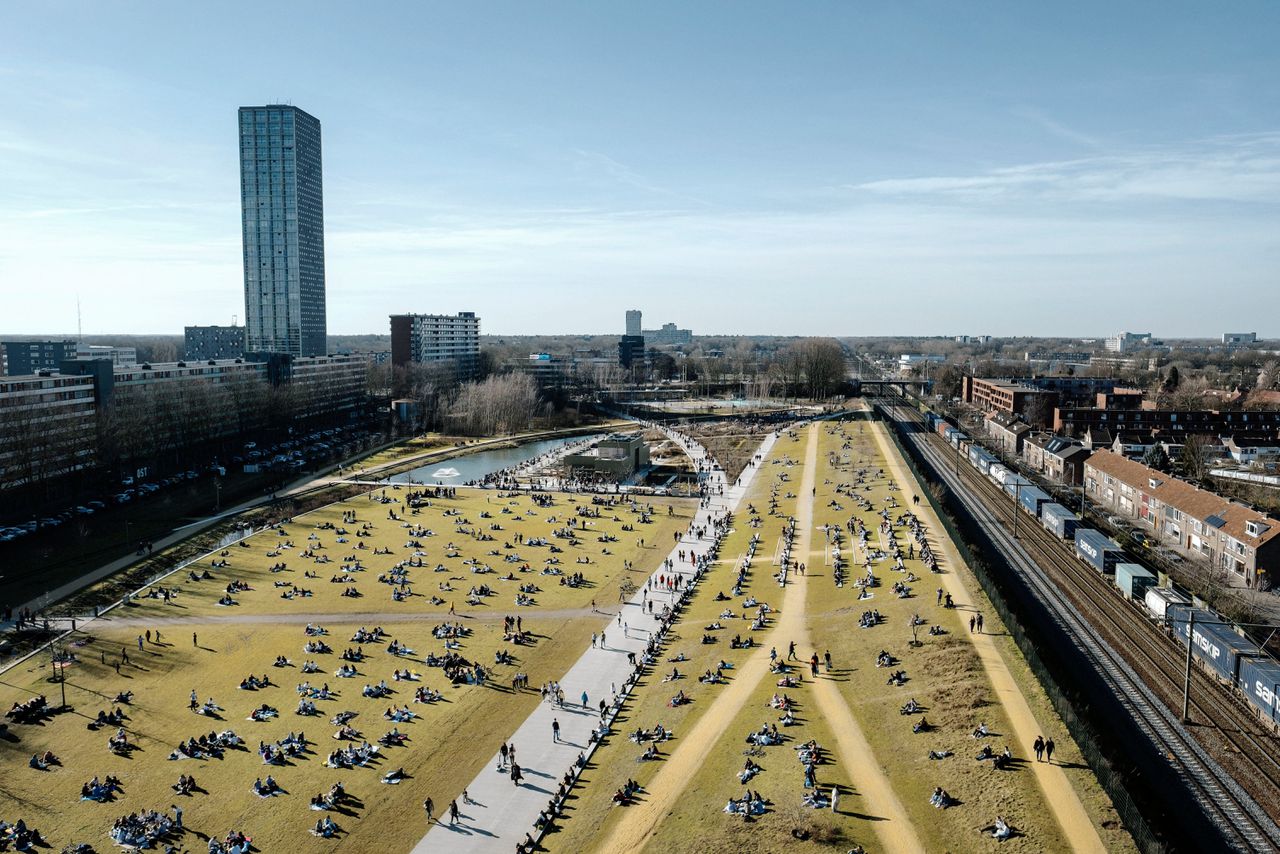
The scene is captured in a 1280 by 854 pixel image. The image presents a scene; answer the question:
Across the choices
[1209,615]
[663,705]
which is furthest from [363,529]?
[1209,615]

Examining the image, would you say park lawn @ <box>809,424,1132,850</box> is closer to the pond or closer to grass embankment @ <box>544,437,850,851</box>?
grass embankment @ <box>544,437,850,851</box>

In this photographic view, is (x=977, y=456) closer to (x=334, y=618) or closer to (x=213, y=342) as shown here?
(x=334, y=618)

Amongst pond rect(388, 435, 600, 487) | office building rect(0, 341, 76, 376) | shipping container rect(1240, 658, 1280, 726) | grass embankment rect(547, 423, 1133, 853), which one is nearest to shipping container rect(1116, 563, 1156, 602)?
shipping container rect(1240, 658, 1280, 726)

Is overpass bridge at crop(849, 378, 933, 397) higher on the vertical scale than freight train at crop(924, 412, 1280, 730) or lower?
higher

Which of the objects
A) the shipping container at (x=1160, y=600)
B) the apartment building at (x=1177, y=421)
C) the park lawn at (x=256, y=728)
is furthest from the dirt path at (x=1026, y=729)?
the apartment building at (x=1177, y=421)

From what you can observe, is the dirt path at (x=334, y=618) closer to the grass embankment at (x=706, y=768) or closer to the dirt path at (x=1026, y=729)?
the grass embankment at (x=706, y=768)

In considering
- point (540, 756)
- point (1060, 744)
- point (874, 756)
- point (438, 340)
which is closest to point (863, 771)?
point (874, 756)
